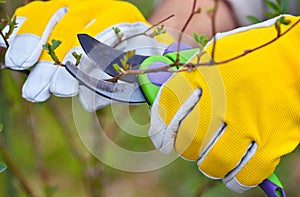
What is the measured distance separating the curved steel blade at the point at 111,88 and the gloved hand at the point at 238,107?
37 mm

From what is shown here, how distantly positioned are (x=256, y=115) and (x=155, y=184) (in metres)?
1.64

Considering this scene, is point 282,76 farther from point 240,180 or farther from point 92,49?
point 92,49

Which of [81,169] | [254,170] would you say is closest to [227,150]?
[254,170]

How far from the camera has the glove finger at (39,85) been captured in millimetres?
1159

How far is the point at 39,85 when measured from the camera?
3.81 feet

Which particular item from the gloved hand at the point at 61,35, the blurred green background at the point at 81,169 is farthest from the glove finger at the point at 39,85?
the blurred green background at the point at 81,169

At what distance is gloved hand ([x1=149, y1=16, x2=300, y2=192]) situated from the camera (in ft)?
3.66

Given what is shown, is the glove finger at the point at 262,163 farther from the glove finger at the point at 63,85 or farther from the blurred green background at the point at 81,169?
the blurred green background at the point at 81,169

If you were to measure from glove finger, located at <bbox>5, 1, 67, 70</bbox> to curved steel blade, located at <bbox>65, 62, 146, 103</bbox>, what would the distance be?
7.5 inches

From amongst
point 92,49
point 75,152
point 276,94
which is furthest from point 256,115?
point 75,152

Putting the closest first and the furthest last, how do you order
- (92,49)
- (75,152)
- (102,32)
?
(92,49) → (102,32) → (75,152)

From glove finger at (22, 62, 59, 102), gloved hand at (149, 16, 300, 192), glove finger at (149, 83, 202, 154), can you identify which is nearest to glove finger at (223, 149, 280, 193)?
gloved hand at (149, 16, 300, 192)

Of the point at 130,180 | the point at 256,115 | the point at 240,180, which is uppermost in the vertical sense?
the point at 256,115

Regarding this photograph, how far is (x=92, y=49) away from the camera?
3.54 ft
